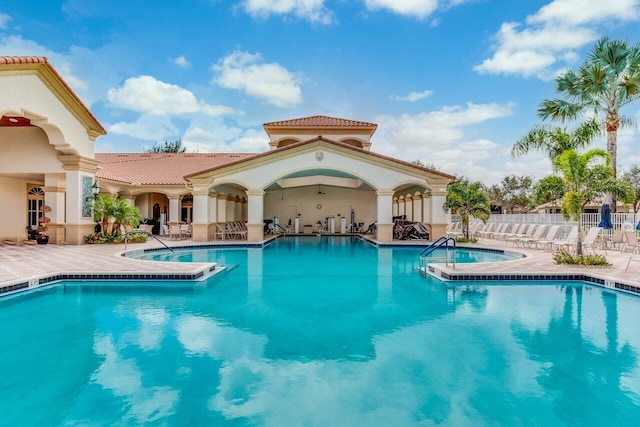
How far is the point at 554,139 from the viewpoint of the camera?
982 inches

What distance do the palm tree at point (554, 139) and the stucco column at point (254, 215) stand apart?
17.8 meters

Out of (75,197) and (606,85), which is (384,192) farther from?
(75,197)

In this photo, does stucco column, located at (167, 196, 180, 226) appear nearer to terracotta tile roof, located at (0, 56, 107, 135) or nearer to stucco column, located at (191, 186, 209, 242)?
stucco column, located at (191, 186, 209, 242)

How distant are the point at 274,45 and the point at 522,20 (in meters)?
12.4

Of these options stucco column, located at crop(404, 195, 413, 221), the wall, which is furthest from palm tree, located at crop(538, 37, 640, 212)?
the wall

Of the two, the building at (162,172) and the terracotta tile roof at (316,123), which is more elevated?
the terracotta tile roof at (316,123)

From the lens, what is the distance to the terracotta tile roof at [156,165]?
82.8 feet

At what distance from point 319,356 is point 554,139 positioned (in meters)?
25.6

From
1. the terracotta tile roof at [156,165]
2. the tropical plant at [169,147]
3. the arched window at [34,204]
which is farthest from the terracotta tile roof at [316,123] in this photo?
the tropical plant at [169,147]

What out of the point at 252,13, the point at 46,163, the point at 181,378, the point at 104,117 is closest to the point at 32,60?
the point at 46,163

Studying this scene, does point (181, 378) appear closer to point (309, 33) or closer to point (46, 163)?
point (46, 163)

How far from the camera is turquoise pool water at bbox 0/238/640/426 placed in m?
3.99

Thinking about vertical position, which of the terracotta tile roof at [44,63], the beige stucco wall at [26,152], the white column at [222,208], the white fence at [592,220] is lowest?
the white fence at [592,220]

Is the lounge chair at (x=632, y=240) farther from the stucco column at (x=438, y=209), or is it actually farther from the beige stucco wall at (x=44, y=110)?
the beige stucco wall at (x=44, y=110)
